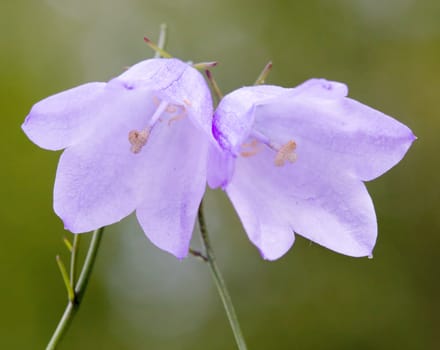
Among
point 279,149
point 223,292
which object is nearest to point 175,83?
point 279,149

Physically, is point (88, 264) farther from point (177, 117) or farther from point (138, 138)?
point (177, 117)

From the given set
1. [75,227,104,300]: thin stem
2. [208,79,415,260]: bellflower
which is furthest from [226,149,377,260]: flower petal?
[75,227,104,300]: thin stem

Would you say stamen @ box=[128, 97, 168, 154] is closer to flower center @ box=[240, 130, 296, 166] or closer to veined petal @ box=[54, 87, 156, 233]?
veined petal @ box=[54, 87, 156, 233]

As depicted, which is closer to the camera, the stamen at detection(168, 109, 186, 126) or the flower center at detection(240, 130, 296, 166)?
the flower center at detection(240, 130, 296, 166)

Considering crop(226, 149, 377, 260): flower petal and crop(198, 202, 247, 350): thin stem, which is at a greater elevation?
crop(226, 149, 377, 260): flower petal

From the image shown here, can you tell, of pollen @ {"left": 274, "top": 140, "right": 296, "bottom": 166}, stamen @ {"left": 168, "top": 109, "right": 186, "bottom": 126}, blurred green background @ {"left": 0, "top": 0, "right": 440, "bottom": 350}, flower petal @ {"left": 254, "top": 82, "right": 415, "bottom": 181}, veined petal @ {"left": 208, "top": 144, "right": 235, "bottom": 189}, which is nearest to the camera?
veined petal @ {"left": 208, "top": 144, "right": 235, "bottom": 189}

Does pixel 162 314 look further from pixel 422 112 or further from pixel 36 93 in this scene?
pixel 422 112

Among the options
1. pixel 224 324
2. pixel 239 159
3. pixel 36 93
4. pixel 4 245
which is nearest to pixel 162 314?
pixel 224 324
